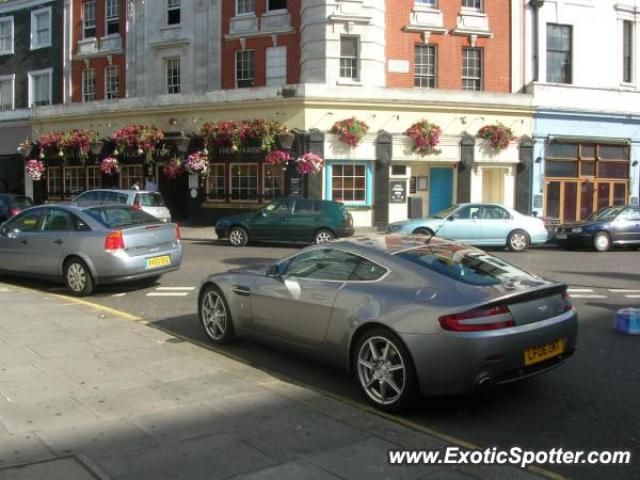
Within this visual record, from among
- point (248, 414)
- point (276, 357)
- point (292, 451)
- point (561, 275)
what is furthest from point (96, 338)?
point (561, 275)

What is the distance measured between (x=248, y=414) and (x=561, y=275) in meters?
9.70

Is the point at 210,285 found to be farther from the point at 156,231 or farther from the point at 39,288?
the point at 39,288

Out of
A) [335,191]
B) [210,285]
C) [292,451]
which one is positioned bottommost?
[292,451]

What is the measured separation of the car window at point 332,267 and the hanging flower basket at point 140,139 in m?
20.9

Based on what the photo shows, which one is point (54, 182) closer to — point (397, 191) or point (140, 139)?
point (140, 139)

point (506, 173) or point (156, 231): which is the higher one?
point (506, 173)

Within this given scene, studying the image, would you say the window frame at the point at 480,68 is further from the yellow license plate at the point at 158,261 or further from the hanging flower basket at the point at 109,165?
the yellow license plate at the point at 158,261

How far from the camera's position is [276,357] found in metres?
6.53

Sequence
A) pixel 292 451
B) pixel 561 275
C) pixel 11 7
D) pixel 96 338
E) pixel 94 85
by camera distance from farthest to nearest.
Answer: pixel 11 7, pixel 94 85, pixel 561 275, pixel 96 338, pixel 292 451

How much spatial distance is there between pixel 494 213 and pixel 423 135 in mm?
6377

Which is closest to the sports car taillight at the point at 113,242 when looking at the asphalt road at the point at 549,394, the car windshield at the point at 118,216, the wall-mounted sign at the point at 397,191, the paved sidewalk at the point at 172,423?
the car windshield at the point at 118,216

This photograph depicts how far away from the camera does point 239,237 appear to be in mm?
18719

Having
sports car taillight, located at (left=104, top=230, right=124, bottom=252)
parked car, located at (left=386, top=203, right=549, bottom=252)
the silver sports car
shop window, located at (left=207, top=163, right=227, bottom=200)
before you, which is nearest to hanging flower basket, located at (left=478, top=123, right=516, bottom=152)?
parked car, located at (left=386, top=203, right=549, bottom=252)

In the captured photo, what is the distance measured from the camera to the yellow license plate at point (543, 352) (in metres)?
4.85
